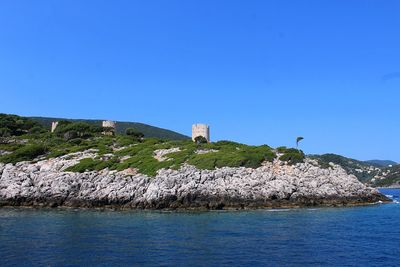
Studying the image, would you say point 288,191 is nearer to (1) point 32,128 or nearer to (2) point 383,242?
(2) point 383,242

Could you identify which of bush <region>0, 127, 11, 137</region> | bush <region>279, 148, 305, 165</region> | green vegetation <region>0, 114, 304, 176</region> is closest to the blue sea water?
green vegetation <region>0, 114, 304, 176</region>

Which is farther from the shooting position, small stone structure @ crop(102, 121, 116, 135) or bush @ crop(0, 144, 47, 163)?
small stone structure @ crop(102, 121, 116, 135)

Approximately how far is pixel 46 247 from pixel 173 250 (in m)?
8.88

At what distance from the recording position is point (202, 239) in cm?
3281

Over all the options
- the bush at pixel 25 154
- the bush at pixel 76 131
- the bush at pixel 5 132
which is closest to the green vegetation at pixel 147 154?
the bush at pixel 25 154

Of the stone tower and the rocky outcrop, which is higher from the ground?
the stone tower

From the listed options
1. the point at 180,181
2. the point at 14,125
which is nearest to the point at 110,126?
the point at 14,125

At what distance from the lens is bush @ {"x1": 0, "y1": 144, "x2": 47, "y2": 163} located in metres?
76.4

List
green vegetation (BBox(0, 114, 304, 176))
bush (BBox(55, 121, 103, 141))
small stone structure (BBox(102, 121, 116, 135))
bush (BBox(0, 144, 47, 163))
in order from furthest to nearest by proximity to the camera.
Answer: small stone structure (BBox(102, 121, 116, 135)), bush (BBox(55, 121, 103, 141)), bush (BBox(0, 144, 47, 163)), green vegetation (BBox(0, 114, 304, 176))

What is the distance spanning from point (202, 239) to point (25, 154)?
57023 millimetres

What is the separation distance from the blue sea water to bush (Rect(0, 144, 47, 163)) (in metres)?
28.0

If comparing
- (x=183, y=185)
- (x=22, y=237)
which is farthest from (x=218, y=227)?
(x=183, y=185)

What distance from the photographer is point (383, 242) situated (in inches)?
1259

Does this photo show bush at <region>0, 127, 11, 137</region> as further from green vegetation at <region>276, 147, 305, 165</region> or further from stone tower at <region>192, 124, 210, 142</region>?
green vegetation at <region>276, 147, 305, 165</region>
